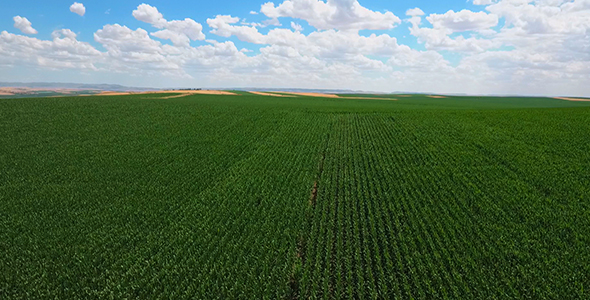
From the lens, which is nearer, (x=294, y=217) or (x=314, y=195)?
(x=294, y=217)

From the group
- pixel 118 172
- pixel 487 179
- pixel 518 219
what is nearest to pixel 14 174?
pixel 118 172

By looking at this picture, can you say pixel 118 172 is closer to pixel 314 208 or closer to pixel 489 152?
pixel 314 208

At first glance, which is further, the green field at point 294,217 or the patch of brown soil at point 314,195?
the patch of brown soil at point 314,195

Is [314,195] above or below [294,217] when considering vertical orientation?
above

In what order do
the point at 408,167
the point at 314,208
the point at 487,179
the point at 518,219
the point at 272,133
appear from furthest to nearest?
the point at 272,133 → the point at 408,167 → the point at 487,179 → the point at 314,208 → the point at 518,219

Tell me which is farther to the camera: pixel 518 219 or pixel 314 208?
pixel 314 208

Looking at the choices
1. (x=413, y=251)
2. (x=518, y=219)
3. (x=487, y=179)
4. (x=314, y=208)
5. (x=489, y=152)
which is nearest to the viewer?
(x=413, y=251)

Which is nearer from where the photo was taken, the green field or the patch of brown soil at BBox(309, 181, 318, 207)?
the green field

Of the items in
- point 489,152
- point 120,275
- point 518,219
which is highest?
point 489,152
